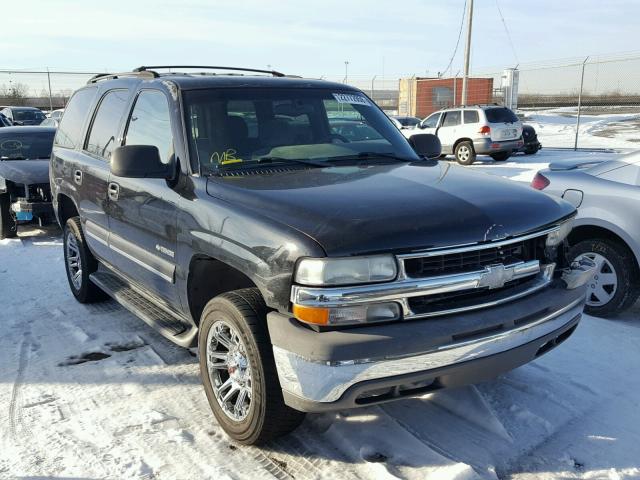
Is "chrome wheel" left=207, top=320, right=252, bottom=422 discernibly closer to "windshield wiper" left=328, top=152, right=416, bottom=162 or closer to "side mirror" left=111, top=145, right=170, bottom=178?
"side mirror" left=111, top=145, right=170, bottom=178

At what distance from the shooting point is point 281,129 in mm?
3943

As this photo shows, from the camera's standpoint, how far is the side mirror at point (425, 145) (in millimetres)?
4574

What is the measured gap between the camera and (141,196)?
3.94 meters

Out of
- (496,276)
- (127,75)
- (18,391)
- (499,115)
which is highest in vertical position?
(127,75)

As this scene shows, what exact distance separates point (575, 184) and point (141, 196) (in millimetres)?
3612

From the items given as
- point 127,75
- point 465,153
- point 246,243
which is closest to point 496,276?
point 246,243

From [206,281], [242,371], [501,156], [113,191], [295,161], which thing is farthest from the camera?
[501,156]

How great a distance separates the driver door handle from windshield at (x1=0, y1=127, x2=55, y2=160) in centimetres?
603

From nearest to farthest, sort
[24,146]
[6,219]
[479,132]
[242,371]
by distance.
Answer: [242,371], [6,219], [24,146], [479,132]

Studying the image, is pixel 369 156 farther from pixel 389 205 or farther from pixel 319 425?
pixel 319 425

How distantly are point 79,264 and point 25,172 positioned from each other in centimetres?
383

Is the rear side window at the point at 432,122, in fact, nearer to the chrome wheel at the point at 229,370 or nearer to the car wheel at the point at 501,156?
the car wheel at the point at 501,156

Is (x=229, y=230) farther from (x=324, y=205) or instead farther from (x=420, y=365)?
(x=420, y=365)

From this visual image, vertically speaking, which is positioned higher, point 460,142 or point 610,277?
point 460,142
